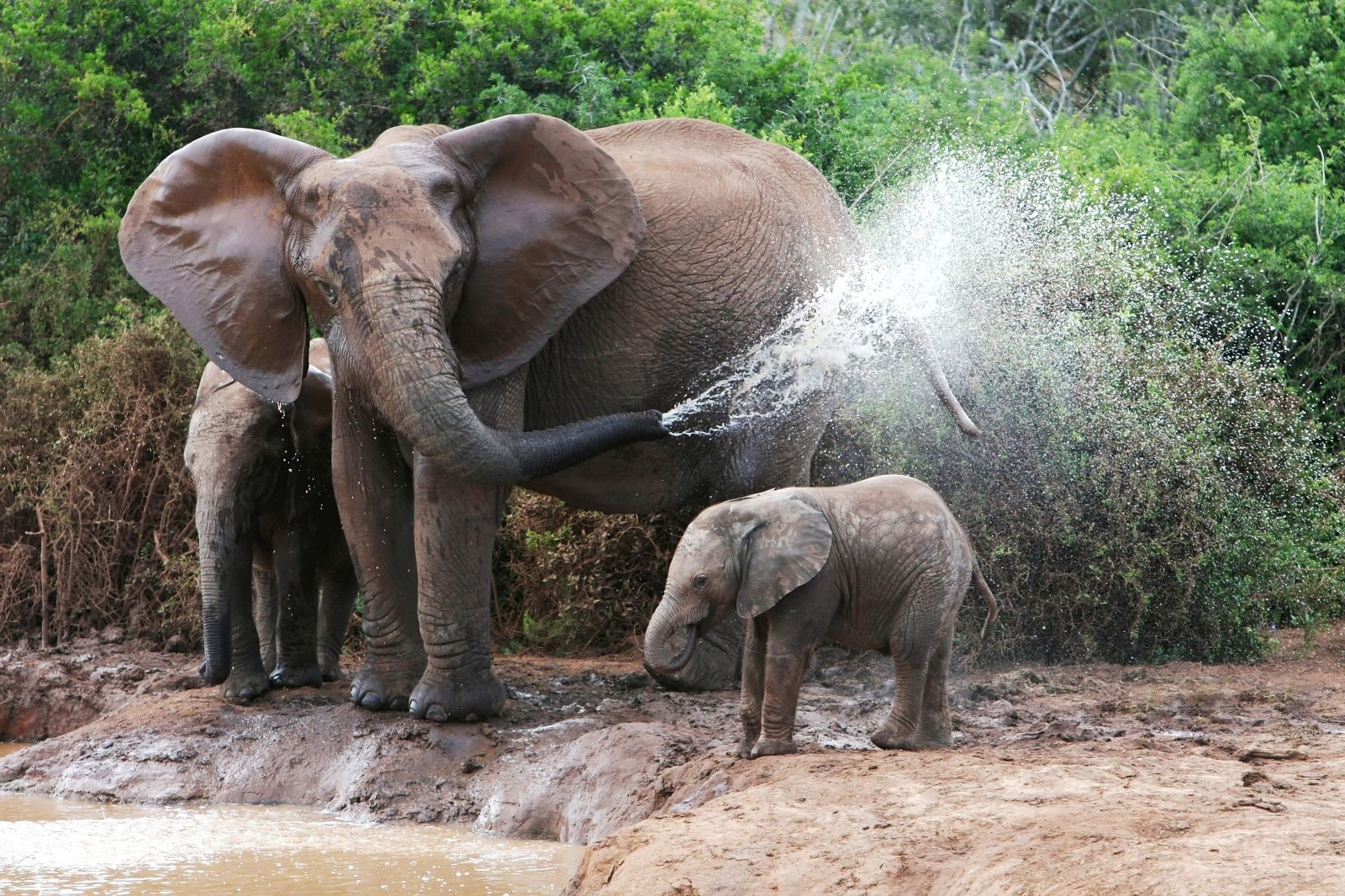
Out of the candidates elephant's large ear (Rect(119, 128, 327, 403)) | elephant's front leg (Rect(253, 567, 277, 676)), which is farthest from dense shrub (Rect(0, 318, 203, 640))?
elephant's large ear (Rect(119, 128, 327, 403))

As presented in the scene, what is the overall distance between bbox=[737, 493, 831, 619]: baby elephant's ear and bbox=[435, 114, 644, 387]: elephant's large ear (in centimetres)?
181

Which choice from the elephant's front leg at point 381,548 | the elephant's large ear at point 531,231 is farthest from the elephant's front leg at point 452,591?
the elephant's large ear at point 531,231

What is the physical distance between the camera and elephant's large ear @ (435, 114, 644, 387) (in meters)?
7.88

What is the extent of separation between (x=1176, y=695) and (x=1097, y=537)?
1630mm

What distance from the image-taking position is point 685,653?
6457mm

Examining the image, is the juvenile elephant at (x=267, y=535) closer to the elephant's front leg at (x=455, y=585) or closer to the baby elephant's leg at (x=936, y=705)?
the elephant's front leg at (x=455, y=585)

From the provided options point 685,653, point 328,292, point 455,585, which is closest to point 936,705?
point 685,653

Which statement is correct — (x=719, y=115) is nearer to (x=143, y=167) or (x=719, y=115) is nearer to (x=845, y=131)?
(x=845, y=131)

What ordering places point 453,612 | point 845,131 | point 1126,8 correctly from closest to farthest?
point 453,612, point 845,131, point 1126,8

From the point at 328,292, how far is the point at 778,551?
2255 mm

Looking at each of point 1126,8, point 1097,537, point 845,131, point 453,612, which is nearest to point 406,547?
point 453,612

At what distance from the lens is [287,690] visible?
8.61m

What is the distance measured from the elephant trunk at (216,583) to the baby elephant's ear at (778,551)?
2.68m

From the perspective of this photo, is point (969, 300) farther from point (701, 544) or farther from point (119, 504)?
point (119, 504)
